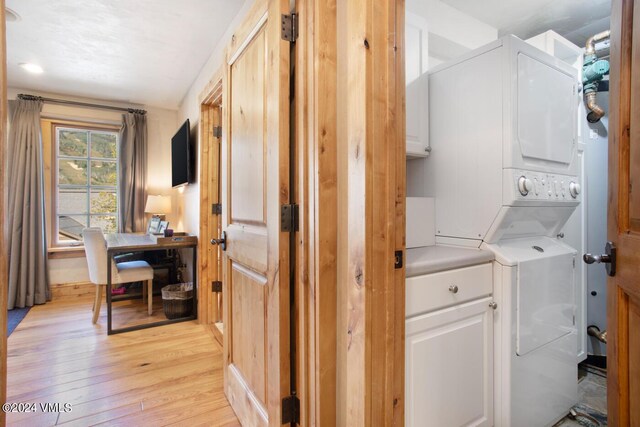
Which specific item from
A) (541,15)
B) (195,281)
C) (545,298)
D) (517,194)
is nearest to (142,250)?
(195,281)

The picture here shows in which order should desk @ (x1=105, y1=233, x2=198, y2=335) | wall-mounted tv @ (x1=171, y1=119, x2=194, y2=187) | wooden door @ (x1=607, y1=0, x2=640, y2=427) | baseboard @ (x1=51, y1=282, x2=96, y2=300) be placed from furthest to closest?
baseboard @ (x1=51, y1=282, x2=96, y2=300) → wall-mounted tv @ (x1=171, y1=119, x2=194, y2=187) → desk @ (x1=105, y1=233, x2=198, y2=335) → wooden door @ (x1=607, y1=0, x2=640, y2=427)

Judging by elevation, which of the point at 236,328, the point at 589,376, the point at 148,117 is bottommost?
the point at 589,376

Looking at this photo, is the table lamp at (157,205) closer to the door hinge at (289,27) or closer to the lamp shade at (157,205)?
the lamp shade at (157,205)

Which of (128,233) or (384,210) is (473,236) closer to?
(384,210)

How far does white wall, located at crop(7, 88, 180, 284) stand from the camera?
145 inches

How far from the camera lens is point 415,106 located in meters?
1.70

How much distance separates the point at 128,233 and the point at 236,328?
2885mm

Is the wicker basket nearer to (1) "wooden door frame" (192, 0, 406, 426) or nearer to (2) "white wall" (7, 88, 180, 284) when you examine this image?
(2) "white wall" (7, 88, 180, 284)

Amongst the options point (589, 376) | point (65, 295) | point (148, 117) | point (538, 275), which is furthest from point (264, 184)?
point (65, 295)

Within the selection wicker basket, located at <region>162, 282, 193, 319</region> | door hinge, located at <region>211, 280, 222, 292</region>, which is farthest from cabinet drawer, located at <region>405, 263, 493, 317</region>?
wicker basket, located at <region>162, 282, 193, 319</region>

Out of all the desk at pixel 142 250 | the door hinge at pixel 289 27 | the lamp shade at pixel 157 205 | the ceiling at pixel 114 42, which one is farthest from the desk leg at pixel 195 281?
the door hinge at pixel 289 27

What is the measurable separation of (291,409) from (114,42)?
9.59ft

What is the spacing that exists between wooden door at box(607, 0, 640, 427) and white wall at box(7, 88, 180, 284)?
4202mm

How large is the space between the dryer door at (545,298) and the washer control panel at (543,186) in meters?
0.29
